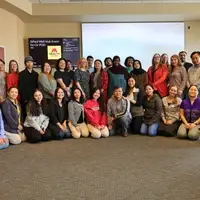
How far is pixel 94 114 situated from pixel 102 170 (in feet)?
7.00

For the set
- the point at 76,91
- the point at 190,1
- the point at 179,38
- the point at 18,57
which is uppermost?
the point at 190,1

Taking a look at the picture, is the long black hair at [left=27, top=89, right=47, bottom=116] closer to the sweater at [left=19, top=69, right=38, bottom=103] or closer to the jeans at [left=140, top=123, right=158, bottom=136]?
the sweater at [left=19, top=69, right=38, bottom=103]

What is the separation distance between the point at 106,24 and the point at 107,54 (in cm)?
83

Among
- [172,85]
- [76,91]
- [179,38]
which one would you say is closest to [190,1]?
[179,38]

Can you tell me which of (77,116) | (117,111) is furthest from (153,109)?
(77,116)

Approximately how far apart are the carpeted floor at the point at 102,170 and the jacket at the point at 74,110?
54cm

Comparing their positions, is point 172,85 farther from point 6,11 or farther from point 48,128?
point 6,11

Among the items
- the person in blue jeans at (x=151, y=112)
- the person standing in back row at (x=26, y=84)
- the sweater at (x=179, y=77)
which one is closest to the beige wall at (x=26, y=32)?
the person standing in back row at (x=26, y=84)

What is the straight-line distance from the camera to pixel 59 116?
17.5 feet

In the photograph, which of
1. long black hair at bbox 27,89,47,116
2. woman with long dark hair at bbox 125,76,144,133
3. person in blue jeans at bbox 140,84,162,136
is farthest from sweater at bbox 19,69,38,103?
person in blue jeans at bbox 140,84,162,136

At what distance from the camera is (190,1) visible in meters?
7.77

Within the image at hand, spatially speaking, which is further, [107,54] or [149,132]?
[107,54]

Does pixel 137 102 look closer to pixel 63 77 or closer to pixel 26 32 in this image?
pixel 63 77

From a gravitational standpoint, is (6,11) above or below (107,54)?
above
